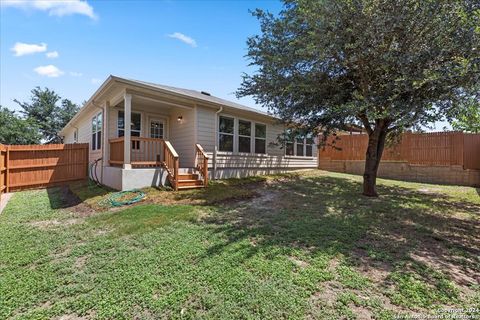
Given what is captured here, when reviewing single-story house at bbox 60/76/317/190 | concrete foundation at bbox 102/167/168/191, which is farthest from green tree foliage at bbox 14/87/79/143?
concrete foundation at bbox 102/167/168/191

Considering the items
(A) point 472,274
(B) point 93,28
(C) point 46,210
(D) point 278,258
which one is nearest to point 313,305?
(D) point 278,258

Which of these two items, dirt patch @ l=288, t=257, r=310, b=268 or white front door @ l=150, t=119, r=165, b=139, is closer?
dirt patch @ l=288, t=257, r=310, b=268

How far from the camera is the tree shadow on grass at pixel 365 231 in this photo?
342 cm

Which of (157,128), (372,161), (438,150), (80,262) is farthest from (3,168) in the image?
(438,150)

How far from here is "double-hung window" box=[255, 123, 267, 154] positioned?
39.1 feet

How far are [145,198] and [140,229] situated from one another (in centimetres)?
245

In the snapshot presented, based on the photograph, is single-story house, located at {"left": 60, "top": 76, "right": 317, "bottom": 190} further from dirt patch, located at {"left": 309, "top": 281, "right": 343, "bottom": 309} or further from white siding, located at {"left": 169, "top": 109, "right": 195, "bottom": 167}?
dirt patch, located at {"left": 309, "top": 281, "right": 343, "bottom": 309}

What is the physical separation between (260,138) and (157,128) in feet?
15.4

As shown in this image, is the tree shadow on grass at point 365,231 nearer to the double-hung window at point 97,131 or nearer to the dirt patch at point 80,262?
the dirt patch at point 80,262

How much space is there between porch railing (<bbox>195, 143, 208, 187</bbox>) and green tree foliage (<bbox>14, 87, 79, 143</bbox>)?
28.5m

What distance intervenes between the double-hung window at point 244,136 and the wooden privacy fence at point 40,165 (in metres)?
7.15

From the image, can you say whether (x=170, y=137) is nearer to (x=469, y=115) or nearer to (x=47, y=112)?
(x=469, y=115)

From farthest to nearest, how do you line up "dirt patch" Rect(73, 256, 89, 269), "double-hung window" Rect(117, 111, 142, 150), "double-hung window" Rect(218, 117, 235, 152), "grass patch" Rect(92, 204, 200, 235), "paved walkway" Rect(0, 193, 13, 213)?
"double-hung window" Rect(218, 117, 235, 152) < "double-hung window" Rect(117, 111, 142, 150) < "paved walkway" Rect(0, 193, 13, 213) < "grass patch" Rect(92, 204, 200, 235) < "dirt patch" Rect(73, 256, 89, 269)

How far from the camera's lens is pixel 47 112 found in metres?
30.4
